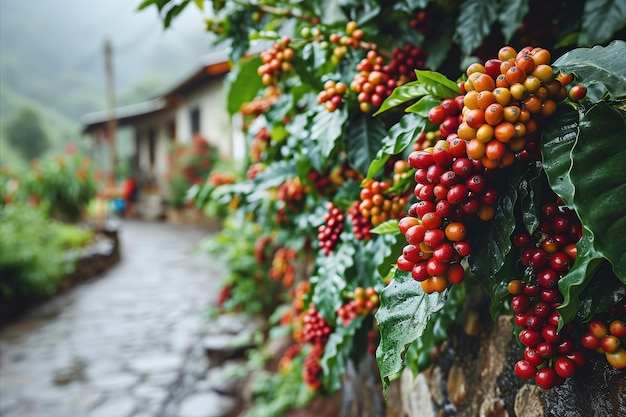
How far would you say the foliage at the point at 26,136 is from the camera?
74.5ft

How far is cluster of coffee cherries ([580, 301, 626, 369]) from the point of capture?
0.64m

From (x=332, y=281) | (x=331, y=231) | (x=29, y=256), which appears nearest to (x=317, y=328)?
(x=332, y=281)

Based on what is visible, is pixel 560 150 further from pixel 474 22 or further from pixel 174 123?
pixel 174 123

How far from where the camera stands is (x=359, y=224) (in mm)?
1273

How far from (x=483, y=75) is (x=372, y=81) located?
507mm

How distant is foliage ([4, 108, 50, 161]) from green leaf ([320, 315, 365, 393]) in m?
26.0

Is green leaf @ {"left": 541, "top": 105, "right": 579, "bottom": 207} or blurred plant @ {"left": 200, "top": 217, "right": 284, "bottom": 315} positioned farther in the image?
blurred plant @ {"left": 200, "top": 217, "right": 284, "bottom": 315}

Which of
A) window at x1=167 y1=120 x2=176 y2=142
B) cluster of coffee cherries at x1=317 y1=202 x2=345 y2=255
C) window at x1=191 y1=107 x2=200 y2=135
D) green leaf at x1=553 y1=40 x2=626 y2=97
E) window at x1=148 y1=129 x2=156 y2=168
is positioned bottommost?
window at x1=148 y1=129 x2=156 y2=168

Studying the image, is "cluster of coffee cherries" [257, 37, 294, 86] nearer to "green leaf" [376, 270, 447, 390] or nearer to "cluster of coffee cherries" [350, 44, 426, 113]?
"cluster of coffee cherries" [350, 44, 426, 113]

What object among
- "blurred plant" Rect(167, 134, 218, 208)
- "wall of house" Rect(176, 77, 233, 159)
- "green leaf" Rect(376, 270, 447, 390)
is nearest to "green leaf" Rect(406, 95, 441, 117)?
"green leaf" Rect(376, 270, 447, 390)

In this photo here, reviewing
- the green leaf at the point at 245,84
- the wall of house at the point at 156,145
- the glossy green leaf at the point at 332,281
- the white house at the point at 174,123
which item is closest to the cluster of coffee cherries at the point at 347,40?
the green leaf at the point at 245,84

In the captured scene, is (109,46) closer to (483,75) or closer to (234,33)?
(234,33)

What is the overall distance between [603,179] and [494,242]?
18cm

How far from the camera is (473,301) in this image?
1381 millimetres
